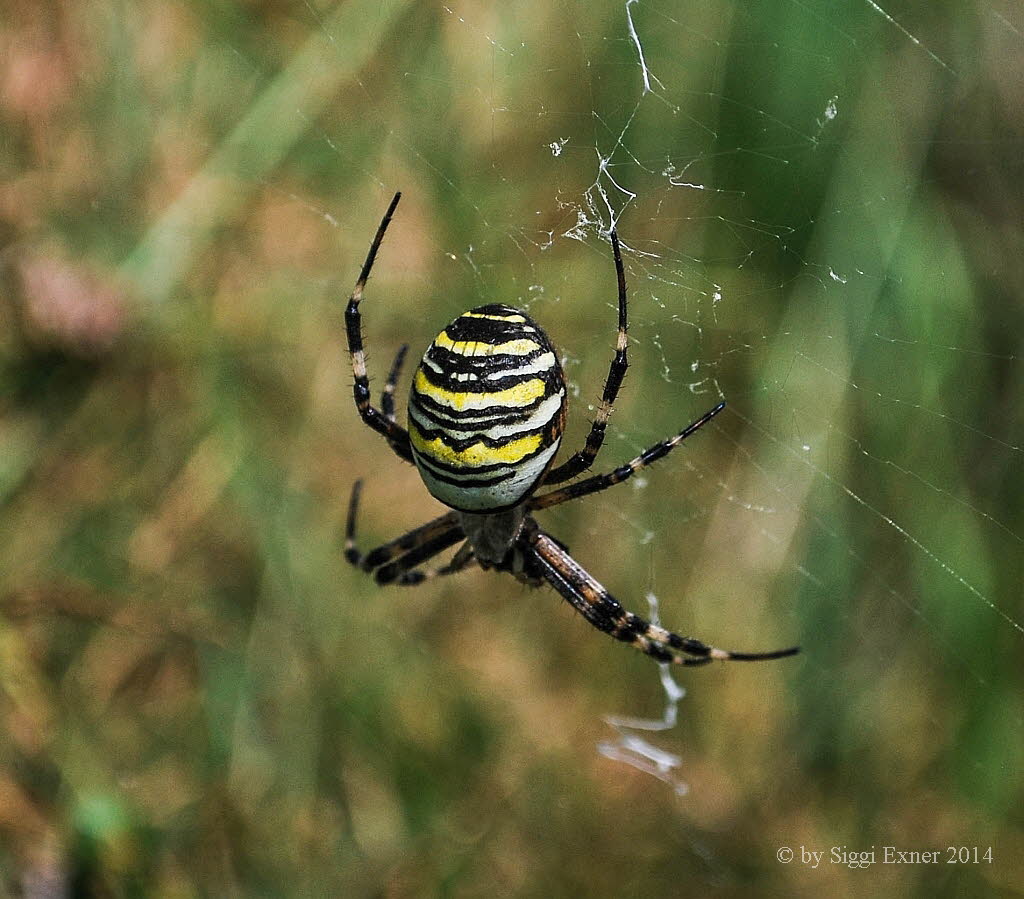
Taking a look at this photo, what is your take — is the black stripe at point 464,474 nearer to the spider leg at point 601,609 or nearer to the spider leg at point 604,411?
the spider leg at point 604,411

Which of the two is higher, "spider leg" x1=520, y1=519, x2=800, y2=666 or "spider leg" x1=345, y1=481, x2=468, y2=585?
"spider leg" x1=520, y1=519, x2=800, y2=666

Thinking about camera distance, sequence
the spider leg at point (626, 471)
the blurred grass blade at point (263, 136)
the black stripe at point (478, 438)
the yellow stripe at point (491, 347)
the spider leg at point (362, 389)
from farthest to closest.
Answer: the blurred grass blade at point (263, 136)
the spider leg at point (362, 389)
the spider leg at point (626, 471)
the black stripe at point (478, 438)
the yellow stripe at point (491, 347)

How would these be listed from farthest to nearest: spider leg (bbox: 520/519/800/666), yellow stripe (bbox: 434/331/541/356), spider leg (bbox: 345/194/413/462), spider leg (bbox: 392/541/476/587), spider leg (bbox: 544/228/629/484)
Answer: spider leg (bbox: 392/541/476/587) → spider leg (bbox: 520/519/800/666) → spider leg (bbox: 345/194/413/462) → spider leg (bbox: 544/228/629/484) → yellow stripe (bbox: 434/331/541/356)

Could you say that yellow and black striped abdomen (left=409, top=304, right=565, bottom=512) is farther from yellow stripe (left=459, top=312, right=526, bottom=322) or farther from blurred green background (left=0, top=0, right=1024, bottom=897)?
blurred green background (left=0, top=0, right=1024, bottom=897)

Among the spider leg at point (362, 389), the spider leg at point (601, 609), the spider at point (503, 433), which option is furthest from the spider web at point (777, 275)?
the spider leg at point (362, 389)

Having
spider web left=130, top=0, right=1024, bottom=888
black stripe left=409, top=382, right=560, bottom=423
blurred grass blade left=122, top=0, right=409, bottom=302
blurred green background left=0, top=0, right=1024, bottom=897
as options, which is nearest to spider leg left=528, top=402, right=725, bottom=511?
black stripe left=409, top=382, right=560, bottom=423

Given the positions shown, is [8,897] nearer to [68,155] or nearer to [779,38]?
[68,155]

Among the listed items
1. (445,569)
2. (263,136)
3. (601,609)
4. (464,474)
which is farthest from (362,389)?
(263,136)
